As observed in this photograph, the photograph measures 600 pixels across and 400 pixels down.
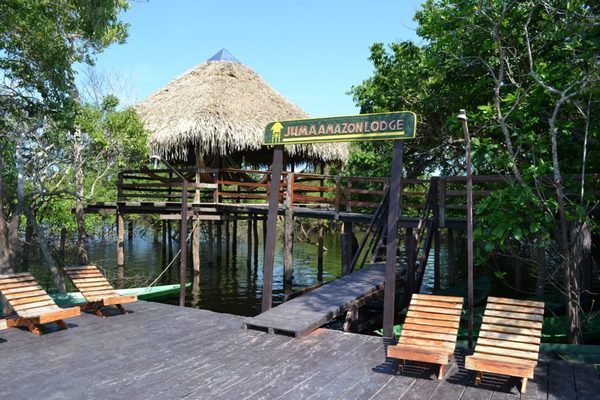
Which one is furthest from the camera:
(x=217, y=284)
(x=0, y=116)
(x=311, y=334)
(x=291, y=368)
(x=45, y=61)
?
(x=217, y=284)

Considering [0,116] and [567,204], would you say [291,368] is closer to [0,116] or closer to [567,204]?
[567,204]

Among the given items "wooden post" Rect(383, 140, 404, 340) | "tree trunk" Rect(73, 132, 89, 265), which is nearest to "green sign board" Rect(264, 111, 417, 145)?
"wooden post" Rect(383, 140, 404, 340)

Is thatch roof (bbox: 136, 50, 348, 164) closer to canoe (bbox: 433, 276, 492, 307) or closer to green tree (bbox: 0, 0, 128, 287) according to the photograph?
green tree (bbox: 0, 0, 128, 287)

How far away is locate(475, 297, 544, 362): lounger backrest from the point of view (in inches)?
197

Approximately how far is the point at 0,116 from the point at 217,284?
8195mm

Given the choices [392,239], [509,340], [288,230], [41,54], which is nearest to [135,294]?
[288,230]

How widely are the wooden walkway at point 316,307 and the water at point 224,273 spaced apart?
4.70 meters

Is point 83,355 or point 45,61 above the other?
point 45,61

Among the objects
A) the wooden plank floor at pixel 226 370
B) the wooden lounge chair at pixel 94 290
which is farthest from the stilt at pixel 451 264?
the wooden lounge chair at pixel 94 290

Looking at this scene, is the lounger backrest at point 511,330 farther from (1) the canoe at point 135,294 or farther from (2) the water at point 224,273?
(2) the water at point 224,273

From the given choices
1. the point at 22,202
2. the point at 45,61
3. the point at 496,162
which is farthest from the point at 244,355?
the point at 22,202

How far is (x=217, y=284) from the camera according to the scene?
16516 mm

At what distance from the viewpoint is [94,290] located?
7.59 metres

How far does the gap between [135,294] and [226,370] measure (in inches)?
298
